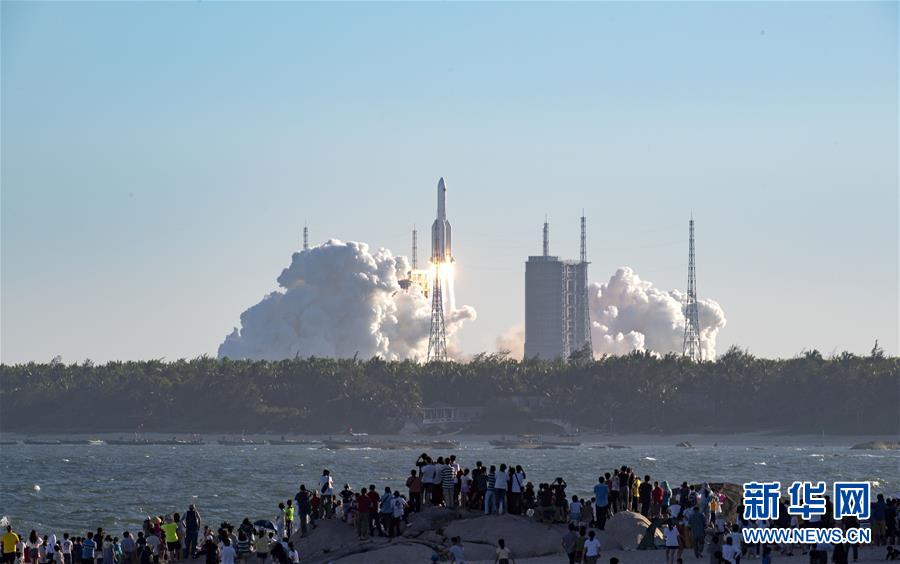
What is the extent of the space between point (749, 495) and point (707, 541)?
14.5 feet

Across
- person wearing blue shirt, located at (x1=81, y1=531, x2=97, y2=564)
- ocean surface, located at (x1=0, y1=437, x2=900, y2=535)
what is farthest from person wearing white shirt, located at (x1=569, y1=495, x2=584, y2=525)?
ocean surface, located at (x1=0, y1=437, x2=900, y2=535)

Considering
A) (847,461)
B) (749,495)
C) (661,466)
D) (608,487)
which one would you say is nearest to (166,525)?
(608,487)

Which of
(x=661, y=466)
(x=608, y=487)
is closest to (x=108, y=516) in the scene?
(x=608, y=487)

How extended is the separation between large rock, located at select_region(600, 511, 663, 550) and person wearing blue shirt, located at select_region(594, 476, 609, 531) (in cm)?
28

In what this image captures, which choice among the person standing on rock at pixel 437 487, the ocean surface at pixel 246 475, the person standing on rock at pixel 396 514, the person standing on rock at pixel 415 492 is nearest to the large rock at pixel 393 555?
the person standing on rock at pixel 396 514

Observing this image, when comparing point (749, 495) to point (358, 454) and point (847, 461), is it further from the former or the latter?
point (358, 454)

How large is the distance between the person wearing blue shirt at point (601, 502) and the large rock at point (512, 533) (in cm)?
128

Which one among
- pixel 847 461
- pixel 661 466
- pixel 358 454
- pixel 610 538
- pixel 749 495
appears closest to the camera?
pixel 749 495

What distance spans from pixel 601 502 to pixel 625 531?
128 centimetres

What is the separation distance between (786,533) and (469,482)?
10.2m

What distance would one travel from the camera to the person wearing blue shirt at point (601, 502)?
179 feet

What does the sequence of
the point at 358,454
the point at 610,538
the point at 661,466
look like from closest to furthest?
the point at 610,538
the point at 661,466
the point at 358,454

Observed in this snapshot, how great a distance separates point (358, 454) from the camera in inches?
7840

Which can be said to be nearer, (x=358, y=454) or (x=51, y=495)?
(x=51, y=495)
